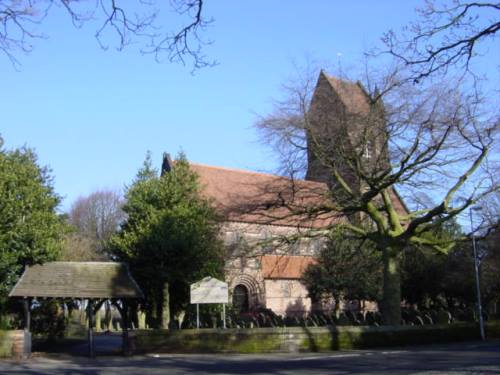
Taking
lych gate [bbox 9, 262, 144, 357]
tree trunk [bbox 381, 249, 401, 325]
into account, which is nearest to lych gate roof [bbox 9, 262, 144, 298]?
lych gate [bbox 9, 262, 144, 357]

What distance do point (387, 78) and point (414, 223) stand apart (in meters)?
5.87

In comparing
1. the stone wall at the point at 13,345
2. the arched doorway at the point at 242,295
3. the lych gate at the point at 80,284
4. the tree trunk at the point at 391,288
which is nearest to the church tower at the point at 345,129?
the tree trunk at the point at 391,288

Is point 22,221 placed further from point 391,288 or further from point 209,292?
point 391,288

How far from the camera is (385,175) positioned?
22.3 metres

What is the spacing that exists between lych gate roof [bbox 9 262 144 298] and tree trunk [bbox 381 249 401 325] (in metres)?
9.96

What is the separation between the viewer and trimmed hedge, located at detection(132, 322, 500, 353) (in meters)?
21.6

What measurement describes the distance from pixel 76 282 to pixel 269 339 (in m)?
7.92

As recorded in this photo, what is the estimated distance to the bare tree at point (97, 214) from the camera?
2559 inches

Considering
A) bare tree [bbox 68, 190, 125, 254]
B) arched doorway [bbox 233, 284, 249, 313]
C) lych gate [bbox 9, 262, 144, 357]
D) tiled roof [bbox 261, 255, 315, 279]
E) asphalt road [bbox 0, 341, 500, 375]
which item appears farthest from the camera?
bare tree [bbox 68, 190, 125, 254]

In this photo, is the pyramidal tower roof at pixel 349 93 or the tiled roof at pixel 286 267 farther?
the tiled roof at pixel 286 267

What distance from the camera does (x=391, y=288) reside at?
23875mm

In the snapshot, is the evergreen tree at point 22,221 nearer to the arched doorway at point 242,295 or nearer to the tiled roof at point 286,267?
the arched doorway at point 242,295

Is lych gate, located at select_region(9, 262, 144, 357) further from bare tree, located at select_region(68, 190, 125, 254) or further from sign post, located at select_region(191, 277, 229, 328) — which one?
bare tree, located at select_region(68, 190, 125, 254)

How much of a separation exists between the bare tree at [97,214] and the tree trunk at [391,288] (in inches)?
1754
